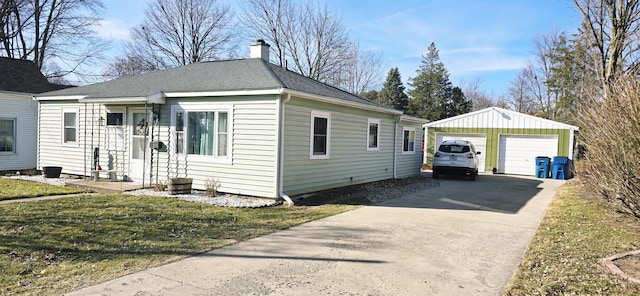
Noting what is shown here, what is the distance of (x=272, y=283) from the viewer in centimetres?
429

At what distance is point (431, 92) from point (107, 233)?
43.0m

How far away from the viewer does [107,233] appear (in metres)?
6.10

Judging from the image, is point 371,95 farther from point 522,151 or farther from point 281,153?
point 281,153

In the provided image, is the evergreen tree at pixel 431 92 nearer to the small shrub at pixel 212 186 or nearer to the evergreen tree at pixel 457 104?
the evergreen tree at pixel 457 104

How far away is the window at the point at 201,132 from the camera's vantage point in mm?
10039

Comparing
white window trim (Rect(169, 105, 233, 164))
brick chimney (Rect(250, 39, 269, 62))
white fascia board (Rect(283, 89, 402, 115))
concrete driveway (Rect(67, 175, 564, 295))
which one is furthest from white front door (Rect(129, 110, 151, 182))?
concrete driveway (Rect(67, 175, 564, 295))

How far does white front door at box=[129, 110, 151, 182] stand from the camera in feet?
36.9

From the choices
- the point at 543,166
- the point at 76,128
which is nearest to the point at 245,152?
the point at 76,128

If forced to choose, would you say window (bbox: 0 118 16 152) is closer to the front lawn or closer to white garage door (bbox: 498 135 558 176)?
the front lawn

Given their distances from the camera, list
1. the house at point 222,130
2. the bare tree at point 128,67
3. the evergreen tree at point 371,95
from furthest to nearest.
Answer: the evergreen tree at point 371,95
the bare tree at point 128,67
the house at point 222,130

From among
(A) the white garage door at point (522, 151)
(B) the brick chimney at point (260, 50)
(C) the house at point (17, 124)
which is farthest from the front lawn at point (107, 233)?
(A) the white garage door at point (522, 151)

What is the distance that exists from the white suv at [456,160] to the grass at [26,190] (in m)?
12.5

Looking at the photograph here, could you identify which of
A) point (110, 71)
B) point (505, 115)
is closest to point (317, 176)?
point (505, 115)

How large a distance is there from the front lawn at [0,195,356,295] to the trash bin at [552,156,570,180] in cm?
1338
